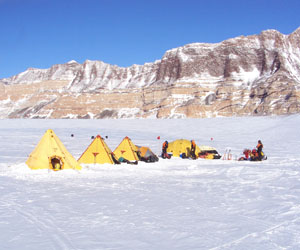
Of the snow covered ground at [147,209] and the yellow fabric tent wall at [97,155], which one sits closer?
the snow covered ground at [147,209]

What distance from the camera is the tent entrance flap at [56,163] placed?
47.9ft

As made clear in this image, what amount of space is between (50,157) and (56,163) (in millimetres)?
416

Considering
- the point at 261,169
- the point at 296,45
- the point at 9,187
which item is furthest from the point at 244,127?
the point at 296,45

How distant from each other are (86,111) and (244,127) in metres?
136

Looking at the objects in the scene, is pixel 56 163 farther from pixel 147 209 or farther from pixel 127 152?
pixel 147 209

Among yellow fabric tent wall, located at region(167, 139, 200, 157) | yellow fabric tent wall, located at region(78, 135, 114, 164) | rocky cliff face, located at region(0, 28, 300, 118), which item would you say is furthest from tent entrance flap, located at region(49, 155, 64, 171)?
rocky cliff face, located at region(0, 28, 300, 118)

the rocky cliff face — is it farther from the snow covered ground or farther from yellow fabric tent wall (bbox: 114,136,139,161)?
the snow covered ground

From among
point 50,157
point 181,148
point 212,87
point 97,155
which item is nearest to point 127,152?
point 97,155

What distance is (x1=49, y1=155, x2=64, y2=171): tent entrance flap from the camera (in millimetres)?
14588

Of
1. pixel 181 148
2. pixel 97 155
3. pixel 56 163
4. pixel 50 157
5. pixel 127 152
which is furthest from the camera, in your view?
pixel 181 148

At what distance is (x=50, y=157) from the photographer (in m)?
14.7

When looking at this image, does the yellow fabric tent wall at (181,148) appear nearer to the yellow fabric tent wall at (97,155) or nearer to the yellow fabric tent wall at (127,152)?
the yellow fabric tent wall at (127,152)

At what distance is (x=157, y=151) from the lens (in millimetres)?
25297

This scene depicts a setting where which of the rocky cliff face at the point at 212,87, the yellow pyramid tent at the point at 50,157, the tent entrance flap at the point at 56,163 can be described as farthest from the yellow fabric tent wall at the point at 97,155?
the rocky cliff face at the point at 212,87
